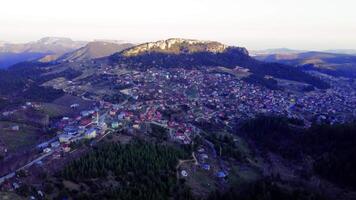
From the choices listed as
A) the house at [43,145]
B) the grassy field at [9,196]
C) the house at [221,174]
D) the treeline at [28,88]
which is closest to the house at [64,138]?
the house at [43,145]

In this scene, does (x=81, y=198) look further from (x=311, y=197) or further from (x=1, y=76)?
(x=1, y=76)

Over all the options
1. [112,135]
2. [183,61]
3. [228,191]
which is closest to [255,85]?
[183,61]

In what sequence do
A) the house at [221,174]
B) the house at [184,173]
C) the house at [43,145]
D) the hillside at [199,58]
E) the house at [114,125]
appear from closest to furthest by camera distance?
the house at [184,173] < the house at [221,174] < the house at [43,145] < the house at [114,125] < the hillside at [199,58]

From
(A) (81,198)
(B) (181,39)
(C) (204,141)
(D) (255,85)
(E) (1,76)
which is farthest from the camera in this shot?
(B) (181,39)

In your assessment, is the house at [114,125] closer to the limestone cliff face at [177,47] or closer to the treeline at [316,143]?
the treeline at [316,143]

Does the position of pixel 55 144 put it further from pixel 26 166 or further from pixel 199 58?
pixel 199 58

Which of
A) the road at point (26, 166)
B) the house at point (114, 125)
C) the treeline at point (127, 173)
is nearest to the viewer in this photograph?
the treeline at point (127, 173)
